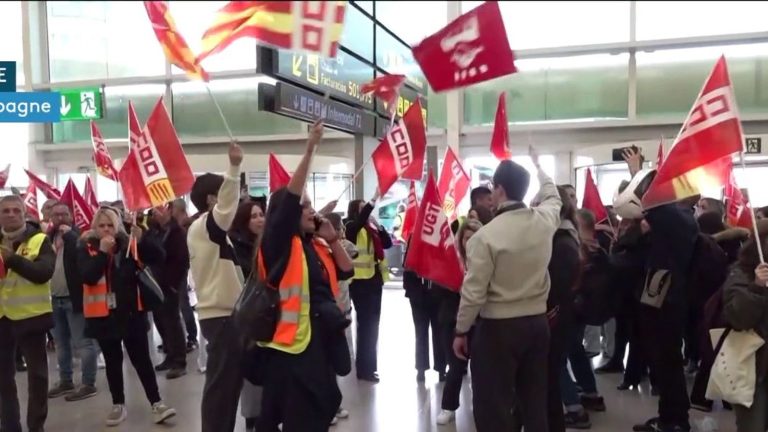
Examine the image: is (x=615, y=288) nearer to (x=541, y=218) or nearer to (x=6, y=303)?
(x=541, y=218)

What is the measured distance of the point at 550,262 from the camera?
11.5 feet

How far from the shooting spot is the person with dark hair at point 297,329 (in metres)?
2.49

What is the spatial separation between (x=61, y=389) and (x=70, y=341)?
1.53ft

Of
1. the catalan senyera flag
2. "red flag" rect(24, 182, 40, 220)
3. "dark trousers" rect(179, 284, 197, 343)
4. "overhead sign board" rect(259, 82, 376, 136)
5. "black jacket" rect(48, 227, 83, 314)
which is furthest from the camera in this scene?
"red flag" rect(24, 182, 40, 220)

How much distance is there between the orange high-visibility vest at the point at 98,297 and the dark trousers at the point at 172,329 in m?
1.44

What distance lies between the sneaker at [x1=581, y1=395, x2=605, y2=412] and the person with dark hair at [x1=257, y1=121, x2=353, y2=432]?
2.58m

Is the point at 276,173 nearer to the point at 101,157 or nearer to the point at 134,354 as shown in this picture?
the point at 101,157

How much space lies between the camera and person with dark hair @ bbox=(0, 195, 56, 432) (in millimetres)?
3961

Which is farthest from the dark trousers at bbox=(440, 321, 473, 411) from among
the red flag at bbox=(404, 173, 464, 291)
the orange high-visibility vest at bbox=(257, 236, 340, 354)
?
the orange high-visibility vest at bbox=(257, 236, 340, 354)

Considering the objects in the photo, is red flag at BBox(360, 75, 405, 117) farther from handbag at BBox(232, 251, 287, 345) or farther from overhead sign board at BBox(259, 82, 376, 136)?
handbag at BBox(232, 251, 287, 345)

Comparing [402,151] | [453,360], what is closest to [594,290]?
[453,360]

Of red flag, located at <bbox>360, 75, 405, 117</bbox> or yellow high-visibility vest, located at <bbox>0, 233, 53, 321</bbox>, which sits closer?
yellow high-visibility vest, located at <bbox>0, 233, 53, 321</bbox>

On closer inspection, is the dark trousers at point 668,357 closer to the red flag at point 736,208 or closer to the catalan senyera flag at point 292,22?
the red flag at point 736,208

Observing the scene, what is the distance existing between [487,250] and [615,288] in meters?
→ 2.07
